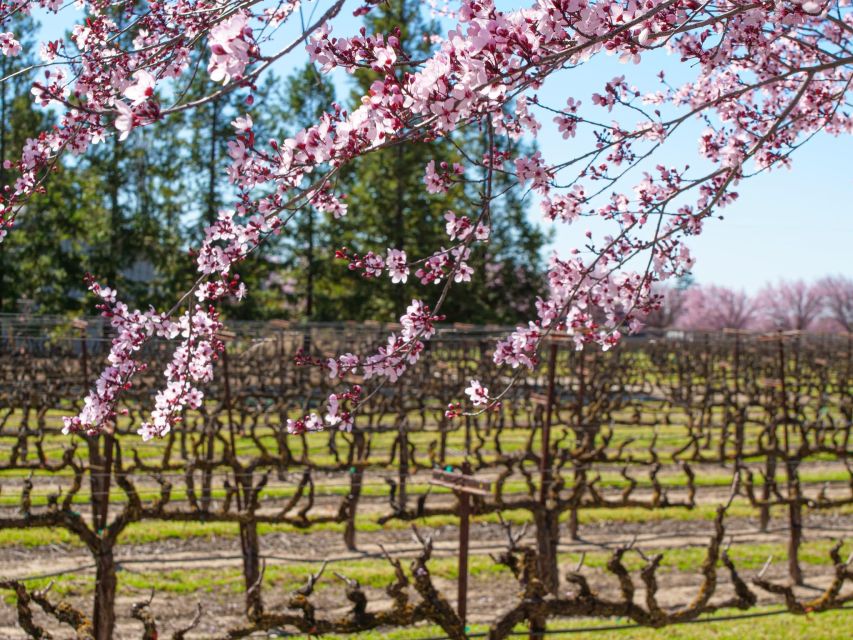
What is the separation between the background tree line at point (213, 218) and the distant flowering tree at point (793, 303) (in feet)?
79.6

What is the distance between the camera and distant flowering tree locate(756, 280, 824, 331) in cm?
5406

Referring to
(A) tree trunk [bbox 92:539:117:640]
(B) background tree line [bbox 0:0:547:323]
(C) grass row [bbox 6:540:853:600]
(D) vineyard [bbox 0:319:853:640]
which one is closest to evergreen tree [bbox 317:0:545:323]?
(B) background tree line [bbox 0:0:547:323]

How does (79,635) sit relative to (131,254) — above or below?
below

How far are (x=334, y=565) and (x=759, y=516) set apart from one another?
6245 millimetres

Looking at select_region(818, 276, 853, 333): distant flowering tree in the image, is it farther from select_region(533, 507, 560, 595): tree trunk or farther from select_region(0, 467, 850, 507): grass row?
select_region(533, 507, 560, 595): tree trunk

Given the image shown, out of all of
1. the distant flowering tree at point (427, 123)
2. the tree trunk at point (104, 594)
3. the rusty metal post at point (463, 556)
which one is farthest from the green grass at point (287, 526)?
the distant flowering tree at point (427, 123)

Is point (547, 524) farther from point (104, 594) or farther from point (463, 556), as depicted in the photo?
point (104, 594)

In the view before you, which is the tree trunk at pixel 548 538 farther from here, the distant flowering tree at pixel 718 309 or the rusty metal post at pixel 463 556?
the distant flowering tree at pixel 718 309

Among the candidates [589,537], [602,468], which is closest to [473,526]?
[589,537]

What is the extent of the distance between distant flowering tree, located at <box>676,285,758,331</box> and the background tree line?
21788mm

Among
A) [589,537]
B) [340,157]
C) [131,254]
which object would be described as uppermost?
[131,254]

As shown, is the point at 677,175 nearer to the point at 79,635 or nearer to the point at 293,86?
the point at 79,635

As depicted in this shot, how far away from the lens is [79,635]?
17.2 feet

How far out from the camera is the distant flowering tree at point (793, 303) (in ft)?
177
